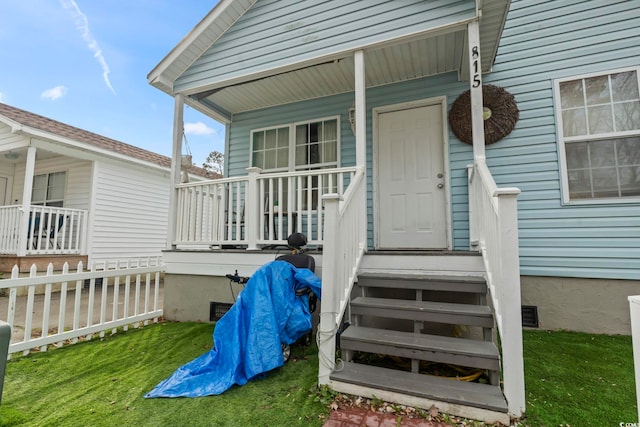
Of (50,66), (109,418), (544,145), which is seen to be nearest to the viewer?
(109,418)

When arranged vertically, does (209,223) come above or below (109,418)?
above

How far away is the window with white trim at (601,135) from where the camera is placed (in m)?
3.38

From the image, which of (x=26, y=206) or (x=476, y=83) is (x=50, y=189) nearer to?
(x=26, y=206)

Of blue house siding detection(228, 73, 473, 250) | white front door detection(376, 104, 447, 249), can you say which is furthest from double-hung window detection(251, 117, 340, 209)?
white front door detection(376, 104, 447, 249)

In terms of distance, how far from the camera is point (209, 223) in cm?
400

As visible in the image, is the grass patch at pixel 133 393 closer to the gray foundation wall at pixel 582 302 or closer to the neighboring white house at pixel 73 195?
the gray foundation wall at pixel 582 302

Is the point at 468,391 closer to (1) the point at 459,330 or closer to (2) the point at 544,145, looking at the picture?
(1) the point at 459,330

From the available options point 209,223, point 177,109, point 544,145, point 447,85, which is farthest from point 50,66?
point 544,145

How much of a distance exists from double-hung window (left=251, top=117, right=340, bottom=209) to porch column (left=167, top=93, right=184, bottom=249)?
127cm

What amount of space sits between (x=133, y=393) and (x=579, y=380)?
3143 millimetres

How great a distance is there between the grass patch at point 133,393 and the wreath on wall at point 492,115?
3.21m

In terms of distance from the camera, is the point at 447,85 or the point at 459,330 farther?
the point at 447,85

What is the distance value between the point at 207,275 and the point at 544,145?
4.40m

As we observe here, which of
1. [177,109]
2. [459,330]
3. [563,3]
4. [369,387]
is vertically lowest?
[369,387]
